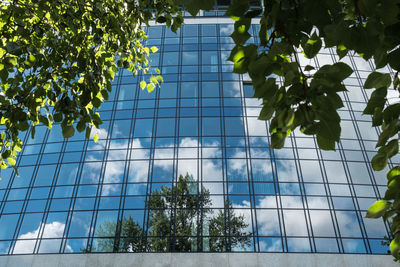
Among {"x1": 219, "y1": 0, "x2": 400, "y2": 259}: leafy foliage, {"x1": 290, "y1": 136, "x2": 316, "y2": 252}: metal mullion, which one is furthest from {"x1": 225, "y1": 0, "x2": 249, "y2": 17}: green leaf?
{"x1": 290, "y1": 136, "x2": 316, "y2": 252}: metal mullion

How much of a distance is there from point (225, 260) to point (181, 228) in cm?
401

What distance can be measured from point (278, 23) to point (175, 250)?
22.0 metres

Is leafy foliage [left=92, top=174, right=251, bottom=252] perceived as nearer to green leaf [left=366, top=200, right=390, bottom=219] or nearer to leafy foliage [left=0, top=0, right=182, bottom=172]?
leafy foliage [left=0, top=0, right=182, bottom=172]


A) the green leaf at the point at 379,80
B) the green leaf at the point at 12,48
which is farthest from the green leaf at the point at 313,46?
the green leaf at the point at 12,48

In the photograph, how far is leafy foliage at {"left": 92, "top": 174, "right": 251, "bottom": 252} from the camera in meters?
21.3

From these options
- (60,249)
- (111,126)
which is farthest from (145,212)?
(111,126)

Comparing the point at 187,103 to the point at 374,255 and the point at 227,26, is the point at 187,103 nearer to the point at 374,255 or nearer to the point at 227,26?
the point at 227,26

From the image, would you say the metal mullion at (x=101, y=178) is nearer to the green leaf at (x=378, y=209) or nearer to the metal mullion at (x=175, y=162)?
the metal mullion at (x=175, y=162)

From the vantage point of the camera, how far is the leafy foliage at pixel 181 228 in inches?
840

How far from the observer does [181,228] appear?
22047 millimetres

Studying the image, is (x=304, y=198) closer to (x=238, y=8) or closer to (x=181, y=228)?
(x=181, y=228)

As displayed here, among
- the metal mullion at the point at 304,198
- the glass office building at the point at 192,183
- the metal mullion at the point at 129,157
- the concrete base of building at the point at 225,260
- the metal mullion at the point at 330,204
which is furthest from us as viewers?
the metal mullion at the point at 129,157

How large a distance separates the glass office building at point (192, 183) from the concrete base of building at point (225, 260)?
1.97 ft

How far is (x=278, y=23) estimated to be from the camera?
1.20m
